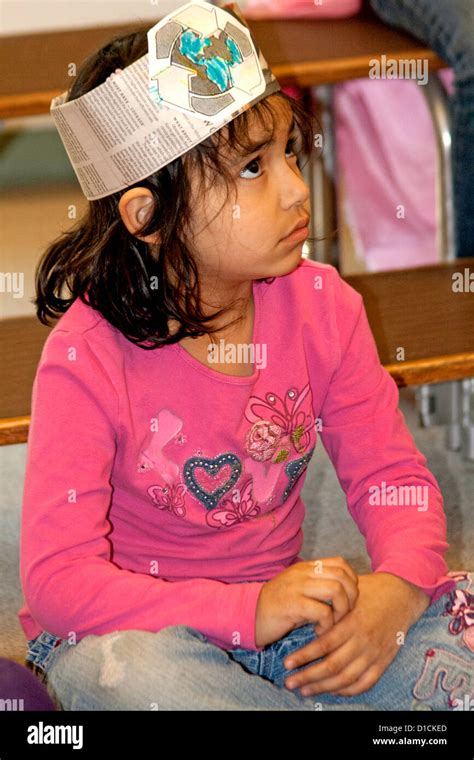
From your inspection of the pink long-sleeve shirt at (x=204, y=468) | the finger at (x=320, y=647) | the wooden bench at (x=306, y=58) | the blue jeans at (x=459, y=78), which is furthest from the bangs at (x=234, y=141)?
the blue jeans at (x=459, y=78)

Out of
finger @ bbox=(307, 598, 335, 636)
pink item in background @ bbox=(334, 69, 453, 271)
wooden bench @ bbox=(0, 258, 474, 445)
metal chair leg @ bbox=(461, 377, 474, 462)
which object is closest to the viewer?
finger @ bbox=(307, 598, 335, 636)

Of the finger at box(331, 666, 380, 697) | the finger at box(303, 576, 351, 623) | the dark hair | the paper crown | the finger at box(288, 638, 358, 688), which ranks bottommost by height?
the finger at box(331, 666, 380, 697)

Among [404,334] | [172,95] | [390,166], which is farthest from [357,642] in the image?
[390,166]

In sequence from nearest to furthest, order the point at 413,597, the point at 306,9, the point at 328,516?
the point at 413,597, the point at 328,516, the point at 306,9

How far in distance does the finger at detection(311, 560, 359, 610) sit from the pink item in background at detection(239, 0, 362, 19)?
133 centimetres

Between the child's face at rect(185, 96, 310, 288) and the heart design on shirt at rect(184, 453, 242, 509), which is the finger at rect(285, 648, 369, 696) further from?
the child's face at rect(185, 96, 310, 288)

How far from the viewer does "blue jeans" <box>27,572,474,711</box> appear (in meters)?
0.90

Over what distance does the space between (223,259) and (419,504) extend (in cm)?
28

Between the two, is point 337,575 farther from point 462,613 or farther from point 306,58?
point 306,58

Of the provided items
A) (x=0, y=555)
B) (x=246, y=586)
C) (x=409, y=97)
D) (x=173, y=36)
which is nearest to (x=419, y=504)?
(x=246, y=586)

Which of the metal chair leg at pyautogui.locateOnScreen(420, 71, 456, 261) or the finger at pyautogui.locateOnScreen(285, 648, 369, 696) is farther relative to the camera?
the metal chair leg at pyautogui.locateOnScreen(420, 71, 456, 261)

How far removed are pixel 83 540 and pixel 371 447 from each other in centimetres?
28

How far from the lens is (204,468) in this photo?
1.01m

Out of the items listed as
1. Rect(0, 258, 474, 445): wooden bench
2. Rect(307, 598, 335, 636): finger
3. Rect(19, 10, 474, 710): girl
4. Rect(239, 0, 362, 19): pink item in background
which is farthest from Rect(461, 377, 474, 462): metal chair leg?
Rect(307, 598, 335, 636): finger
